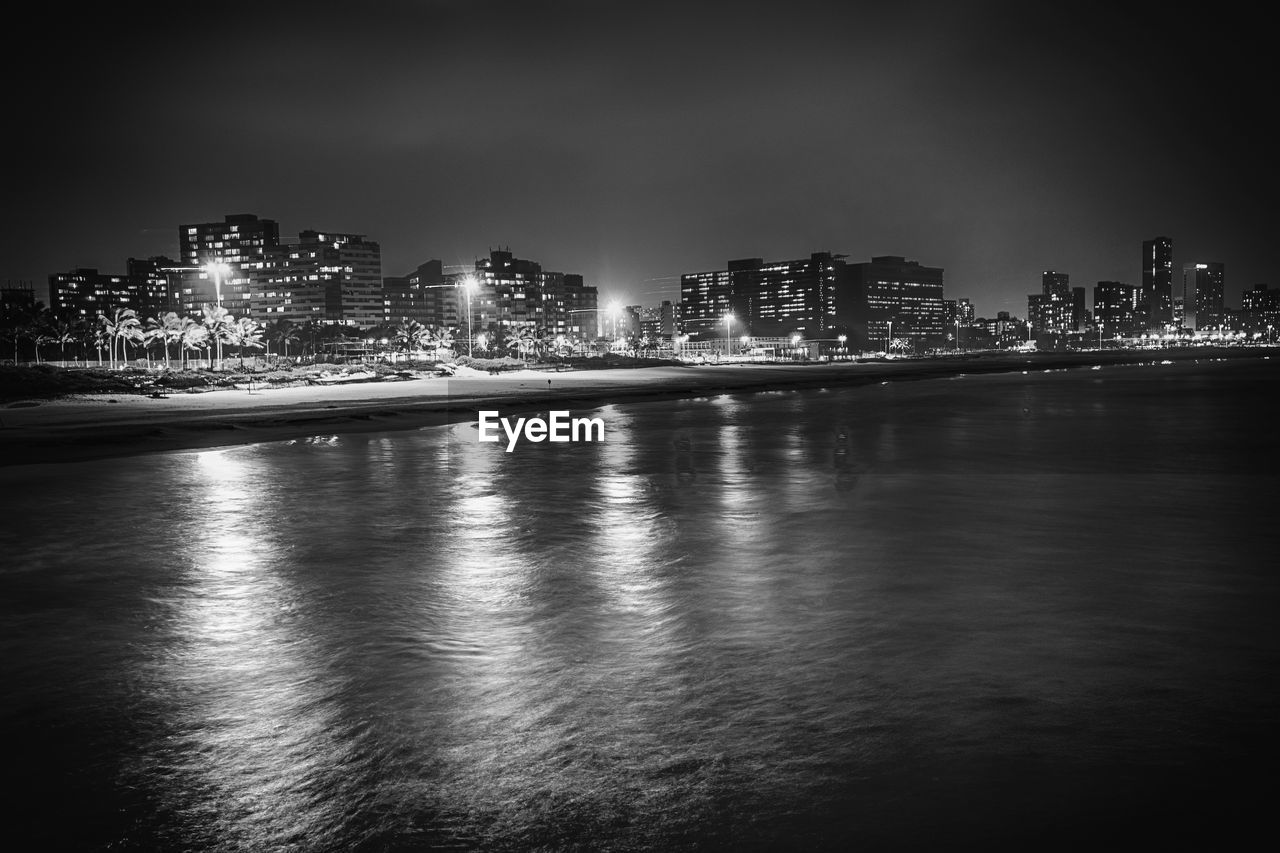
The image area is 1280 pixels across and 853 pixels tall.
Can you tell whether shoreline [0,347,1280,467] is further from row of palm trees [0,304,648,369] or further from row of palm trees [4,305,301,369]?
row of palm trees [0,304,648,369]

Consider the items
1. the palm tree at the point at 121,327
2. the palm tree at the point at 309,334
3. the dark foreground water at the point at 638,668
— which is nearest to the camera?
the dark foreground water at the point at 638,668

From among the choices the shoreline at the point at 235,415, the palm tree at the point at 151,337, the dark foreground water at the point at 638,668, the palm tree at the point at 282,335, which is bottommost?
the dark foreground water at the point at 638,668

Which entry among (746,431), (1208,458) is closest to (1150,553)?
(1208,458)

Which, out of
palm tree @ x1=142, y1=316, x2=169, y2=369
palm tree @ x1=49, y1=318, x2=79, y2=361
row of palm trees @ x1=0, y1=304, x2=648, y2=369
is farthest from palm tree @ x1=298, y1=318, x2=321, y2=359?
palm tree @ x1=49, y1=318, x2=79, y2=361

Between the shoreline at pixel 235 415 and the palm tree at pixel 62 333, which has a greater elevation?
the palm tree at pixel 62 333

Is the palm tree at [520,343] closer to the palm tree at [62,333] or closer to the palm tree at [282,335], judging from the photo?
the palm tree at [282,335]

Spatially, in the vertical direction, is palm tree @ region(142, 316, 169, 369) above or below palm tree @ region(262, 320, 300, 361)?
below

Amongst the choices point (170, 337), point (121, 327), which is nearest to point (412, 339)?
point (170, 337)

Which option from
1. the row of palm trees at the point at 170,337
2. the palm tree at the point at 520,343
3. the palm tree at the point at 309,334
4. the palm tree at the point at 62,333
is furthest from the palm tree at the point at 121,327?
the palm tree at the point at 520,343

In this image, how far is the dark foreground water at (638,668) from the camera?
4.96 m

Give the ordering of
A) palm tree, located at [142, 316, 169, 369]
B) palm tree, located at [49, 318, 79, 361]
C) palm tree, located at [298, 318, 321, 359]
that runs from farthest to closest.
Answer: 1. palm tree, located at [298, 318, 321, 359]
2. palm tree, located at [49, 318, 79, 361]
3. palm tree, located at [142, 316, 169, 369]

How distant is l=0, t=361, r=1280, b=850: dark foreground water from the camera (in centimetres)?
496

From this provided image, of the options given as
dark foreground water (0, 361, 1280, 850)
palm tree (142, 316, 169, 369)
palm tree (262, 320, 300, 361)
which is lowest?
dark foreground water (0, 361, 1280, 850)

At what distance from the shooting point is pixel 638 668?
7344mm
